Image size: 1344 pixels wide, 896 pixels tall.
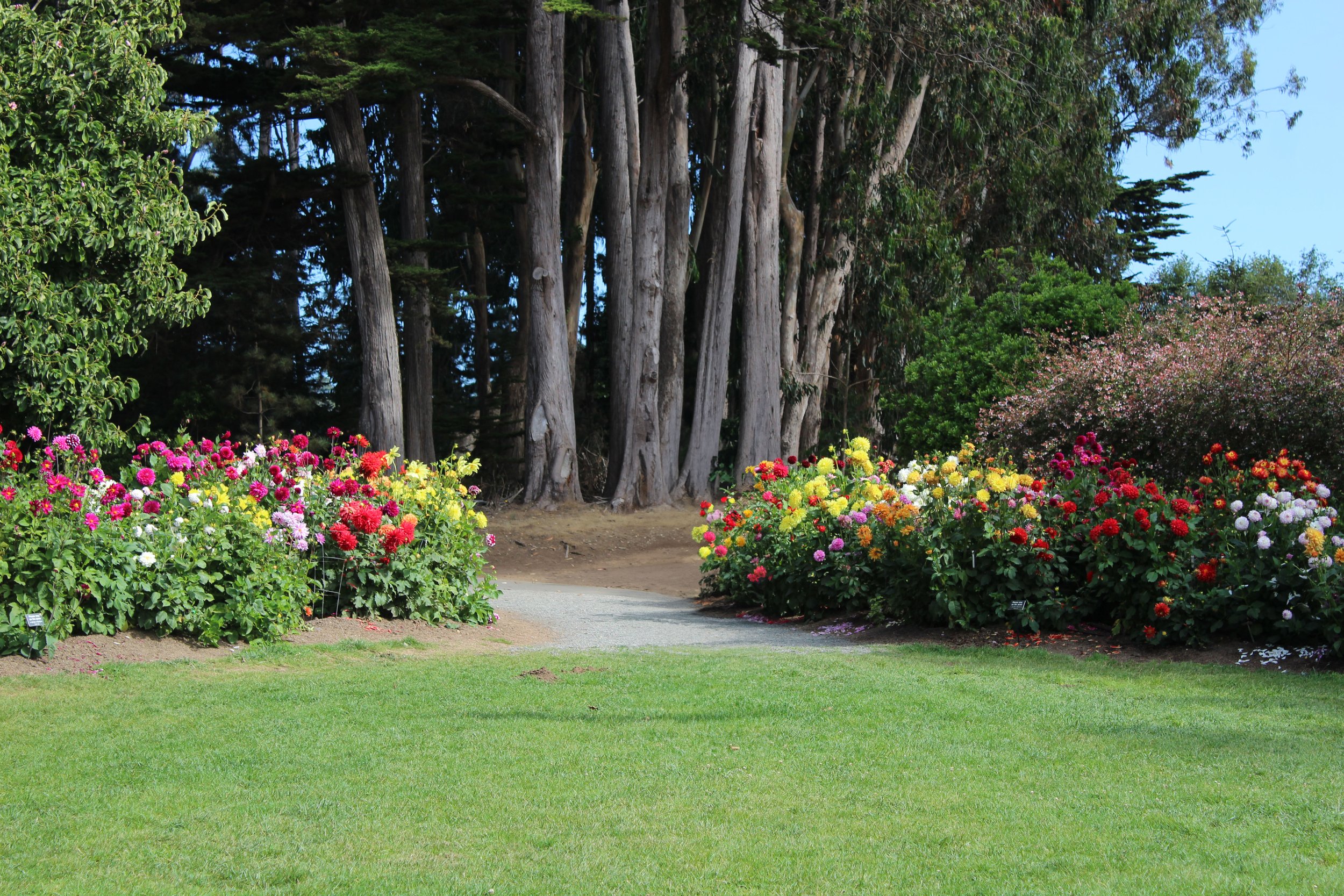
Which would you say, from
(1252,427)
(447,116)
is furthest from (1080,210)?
(1252,427)

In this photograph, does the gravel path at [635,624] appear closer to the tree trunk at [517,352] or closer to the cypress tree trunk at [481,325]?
the tree trunk at [517,352]

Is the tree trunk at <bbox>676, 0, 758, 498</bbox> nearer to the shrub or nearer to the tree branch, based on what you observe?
the tree branch

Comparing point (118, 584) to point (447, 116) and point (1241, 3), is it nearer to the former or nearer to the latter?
point (447, 116)

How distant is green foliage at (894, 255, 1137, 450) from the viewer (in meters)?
17.1

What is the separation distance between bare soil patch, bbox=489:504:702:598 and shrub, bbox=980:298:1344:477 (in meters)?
4.53

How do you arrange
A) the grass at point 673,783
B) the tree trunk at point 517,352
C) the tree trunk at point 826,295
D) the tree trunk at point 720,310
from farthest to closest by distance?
1. the tree trunk at point 517,352
2. the tree trunk at point 826,295
3. the tree trunk at point 720,310
4. the grass at point 673,783

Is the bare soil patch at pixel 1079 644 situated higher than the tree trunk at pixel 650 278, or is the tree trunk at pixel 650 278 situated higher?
the tree trunk at pixel 650 278

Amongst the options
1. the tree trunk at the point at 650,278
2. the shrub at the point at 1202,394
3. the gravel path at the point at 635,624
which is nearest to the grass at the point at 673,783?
the gravel path at the point at 635,624

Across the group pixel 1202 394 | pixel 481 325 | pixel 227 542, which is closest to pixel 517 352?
pixel 481 325

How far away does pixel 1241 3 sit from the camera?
27.4m

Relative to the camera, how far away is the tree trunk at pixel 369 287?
18.7m

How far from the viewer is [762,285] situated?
801 inches

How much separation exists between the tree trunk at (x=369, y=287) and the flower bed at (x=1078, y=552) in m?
10.2

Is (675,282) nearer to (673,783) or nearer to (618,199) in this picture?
(618,199)
